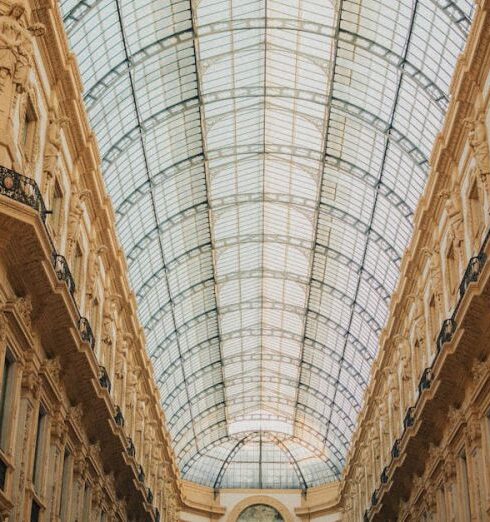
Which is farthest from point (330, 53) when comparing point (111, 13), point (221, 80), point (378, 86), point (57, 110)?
point (57, 110)

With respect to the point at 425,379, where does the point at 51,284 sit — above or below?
below

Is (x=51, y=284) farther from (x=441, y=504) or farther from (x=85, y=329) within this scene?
(x=441, y=504)

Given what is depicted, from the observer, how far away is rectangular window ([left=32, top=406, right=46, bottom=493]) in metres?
30.2

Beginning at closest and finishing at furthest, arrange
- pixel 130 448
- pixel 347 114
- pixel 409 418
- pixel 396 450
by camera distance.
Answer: pixel 409 418
pixel 396 450
pixel 347 114
pixel 130 448

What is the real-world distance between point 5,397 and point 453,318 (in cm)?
1424

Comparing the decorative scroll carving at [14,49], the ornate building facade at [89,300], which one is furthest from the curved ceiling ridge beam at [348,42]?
the decorative scroll carving at [14,49]

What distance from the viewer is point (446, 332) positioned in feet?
112

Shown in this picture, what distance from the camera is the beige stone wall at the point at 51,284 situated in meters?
25.1

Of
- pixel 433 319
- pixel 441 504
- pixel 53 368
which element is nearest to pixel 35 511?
pixel 53 368

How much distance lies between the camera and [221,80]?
46969mm

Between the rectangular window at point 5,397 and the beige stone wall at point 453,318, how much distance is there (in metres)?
12.6

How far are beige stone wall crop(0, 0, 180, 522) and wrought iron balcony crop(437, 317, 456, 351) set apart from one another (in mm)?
11835

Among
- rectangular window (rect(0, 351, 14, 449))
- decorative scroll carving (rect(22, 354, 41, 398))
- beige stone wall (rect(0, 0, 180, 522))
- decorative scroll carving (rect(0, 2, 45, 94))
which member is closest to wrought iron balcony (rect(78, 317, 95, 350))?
beige stone wall (rect(0, 0, 180, 522))

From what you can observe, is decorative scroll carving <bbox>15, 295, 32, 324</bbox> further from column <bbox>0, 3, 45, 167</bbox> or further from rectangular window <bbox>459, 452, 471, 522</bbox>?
rectangular window <bbox>459, 452, 471, 522</bbox>
